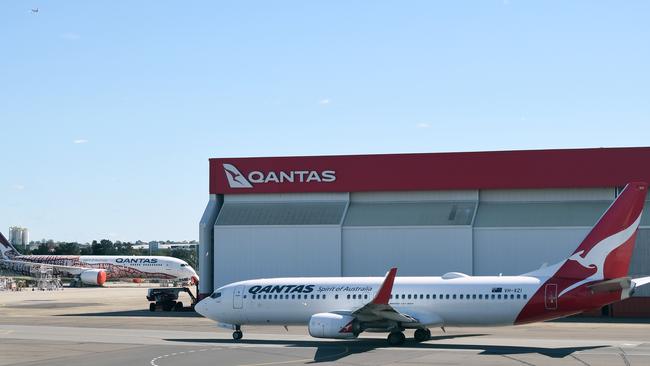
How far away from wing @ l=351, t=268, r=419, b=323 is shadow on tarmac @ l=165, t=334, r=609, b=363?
3.88 ft

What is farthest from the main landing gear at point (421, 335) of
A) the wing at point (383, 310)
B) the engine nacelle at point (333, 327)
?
the engine nacelle at point (333, 327)

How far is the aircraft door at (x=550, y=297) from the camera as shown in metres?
37.7

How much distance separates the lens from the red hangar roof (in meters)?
59.8

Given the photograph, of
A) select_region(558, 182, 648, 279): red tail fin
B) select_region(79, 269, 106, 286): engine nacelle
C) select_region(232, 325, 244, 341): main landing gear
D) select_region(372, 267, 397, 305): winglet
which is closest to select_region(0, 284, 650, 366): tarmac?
select_region(232, 325, 244, 341): main landing gear

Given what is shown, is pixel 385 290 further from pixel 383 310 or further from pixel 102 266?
pixel 102 266

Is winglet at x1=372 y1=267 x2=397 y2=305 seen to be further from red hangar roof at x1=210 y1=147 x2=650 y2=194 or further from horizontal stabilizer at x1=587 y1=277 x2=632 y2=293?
red hangar roof at x1=210 y1=147 x2=650 y2=194

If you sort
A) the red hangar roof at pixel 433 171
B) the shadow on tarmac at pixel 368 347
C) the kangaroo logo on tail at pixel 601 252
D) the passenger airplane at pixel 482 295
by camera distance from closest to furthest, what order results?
the shadow on tarmac at pixel 368 347
the passenger airplane at pixel 482 295
the kangaroo logo on tail at pixel 601 252
the red hangar roof at pixel 433 171

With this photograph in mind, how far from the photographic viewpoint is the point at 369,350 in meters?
37.5

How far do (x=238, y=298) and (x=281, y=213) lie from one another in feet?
71.6

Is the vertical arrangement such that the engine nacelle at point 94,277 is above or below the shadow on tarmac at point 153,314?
above

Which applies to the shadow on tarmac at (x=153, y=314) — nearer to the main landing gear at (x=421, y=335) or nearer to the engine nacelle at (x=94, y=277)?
the main landing gear at (x=421, y=335)

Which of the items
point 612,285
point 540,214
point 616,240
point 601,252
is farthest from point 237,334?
point 540,214

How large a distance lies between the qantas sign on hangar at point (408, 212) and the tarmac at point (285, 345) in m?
7.47

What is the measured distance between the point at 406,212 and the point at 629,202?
26920 millimetres
